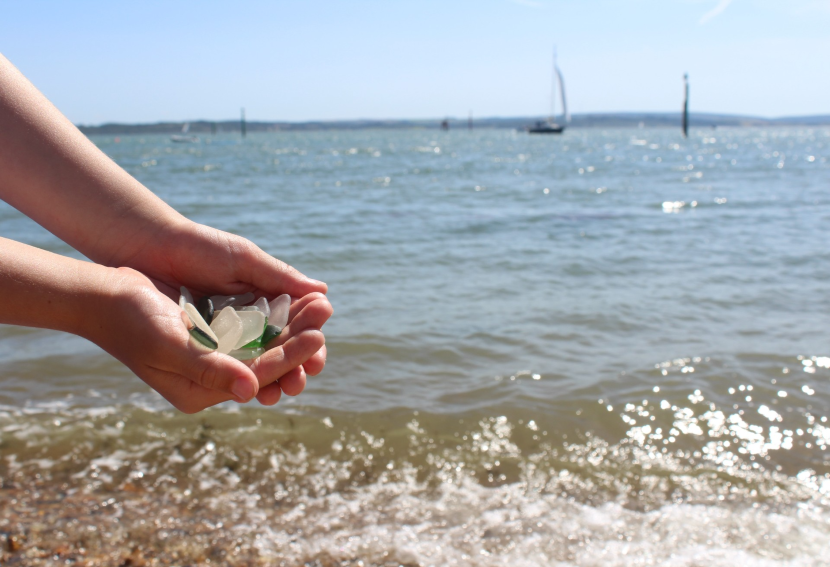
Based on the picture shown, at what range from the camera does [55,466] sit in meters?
3.39

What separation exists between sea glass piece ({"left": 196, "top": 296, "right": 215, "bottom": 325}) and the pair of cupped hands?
116 millimetres

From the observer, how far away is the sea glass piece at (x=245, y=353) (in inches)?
72.5

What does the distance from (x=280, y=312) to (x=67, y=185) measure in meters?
0.77

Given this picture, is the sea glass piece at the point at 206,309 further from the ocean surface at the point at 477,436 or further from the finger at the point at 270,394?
the ocean surface at the point at 477,436

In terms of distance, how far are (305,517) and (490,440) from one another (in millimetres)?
1276

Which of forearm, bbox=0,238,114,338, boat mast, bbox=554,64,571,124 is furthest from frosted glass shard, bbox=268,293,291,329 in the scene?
boat mast, bbox=554,64,571,124

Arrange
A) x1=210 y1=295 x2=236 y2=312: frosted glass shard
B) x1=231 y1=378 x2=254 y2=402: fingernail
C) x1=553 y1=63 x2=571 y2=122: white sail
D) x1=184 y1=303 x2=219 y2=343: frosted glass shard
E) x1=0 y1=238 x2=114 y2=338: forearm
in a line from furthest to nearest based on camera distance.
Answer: x1=553 y1=63 x2=571 y2=122: white sail → x1=210 y1=295 x2=236 y2=312: frosted glass shard → x1=184 y1=303 x2=219 y2=343: frosted glass shard → x1=231 y1=378 x2=254 y2=402: fingernail → x1=0 y1=238 x2=114 y2=338: forearm

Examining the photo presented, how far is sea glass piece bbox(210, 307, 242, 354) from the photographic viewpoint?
1854 mm

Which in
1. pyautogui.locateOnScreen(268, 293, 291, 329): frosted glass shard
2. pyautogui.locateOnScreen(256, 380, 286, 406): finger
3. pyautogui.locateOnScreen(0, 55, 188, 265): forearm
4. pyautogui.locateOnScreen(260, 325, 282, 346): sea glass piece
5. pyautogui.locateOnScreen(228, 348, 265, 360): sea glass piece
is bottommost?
pyautogui.locateOnScreen(256, 380, 286, 406): finger

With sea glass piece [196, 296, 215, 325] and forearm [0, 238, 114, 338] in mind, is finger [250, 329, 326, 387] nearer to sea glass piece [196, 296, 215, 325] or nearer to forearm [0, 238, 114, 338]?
sea glass piece [196, 296, 215, 325]

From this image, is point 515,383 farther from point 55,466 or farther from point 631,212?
Answer: point 631,212

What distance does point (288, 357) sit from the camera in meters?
1.76

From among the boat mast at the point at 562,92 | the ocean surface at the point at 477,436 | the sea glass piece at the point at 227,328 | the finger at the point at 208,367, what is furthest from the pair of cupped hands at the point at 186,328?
the boat mast at the point at 562,92

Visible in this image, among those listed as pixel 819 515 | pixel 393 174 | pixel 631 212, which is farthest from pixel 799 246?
pixel 393 174
